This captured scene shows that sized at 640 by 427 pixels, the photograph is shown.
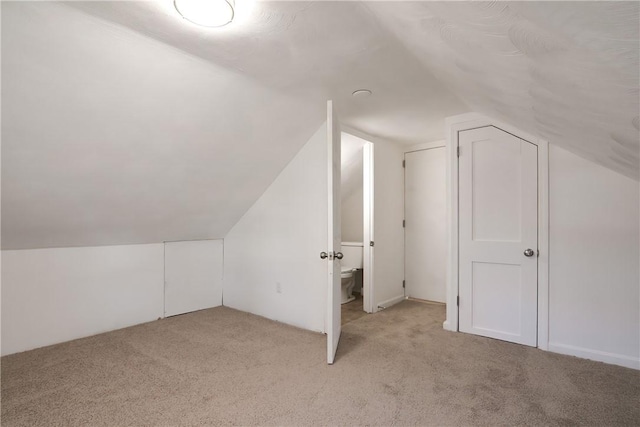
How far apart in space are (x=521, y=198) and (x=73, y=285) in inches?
163

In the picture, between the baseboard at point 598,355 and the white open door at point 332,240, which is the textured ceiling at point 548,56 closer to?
the white open door at point 332,240

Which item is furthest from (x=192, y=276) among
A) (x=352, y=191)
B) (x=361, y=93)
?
(x=361, y=93)

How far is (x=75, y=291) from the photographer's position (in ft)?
9.75

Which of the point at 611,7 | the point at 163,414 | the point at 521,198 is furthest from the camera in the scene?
the point at 521,198

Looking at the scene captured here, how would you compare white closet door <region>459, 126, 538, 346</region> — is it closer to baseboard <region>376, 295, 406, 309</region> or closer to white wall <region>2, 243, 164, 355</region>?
baseboard <region>376, 295, 406, 309</region>

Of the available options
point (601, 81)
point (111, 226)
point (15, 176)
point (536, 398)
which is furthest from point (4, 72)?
point (536, 398)

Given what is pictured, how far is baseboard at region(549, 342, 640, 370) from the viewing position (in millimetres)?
2344

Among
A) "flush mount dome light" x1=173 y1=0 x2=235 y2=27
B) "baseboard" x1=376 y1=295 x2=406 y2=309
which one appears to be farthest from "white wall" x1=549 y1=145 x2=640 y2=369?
"flush mount dome light" x1=173 y1=0 x2=235 y2=27

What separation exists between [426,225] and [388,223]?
0.60 meters

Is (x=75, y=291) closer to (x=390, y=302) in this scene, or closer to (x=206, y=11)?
(x=206, y=11)

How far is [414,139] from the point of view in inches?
163

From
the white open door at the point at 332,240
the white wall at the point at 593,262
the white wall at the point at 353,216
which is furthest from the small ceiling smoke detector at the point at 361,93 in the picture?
the white wall at the point at 353,216

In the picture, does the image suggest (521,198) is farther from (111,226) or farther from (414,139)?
(111,226)

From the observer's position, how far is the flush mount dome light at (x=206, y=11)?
1.47m
